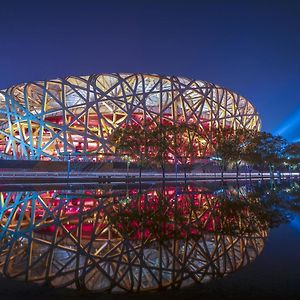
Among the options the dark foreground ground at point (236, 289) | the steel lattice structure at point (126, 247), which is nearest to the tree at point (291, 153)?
the steel lattice structure at point (126, 247)

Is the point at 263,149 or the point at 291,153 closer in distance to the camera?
the point at 263,149

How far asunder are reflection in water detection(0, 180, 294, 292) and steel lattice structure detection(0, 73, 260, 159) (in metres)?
43.4

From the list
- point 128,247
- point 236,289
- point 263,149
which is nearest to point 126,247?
point 128,247

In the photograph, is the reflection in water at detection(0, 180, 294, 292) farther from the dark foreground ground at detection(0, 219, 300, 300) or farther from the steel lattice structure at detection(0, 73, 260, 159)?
the steel lattice structure at detection(0, 73, 260, 159)

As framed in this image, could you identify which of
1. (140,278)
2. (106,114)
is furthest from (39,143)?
(140,278)

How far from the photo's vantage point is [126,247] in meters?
6.01

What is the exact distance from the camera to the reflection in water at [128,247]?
14.3 ft

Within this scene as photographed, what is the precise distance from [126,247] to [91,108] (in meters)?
52.4

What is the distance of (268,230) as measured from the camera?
7672mm

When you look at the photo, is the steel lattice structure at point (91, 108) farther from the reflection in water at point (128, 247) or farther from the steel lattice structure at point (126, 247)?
the steel lattice structure at point (126, 247)

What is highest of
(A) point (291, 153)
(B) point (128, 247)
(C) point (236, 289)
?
(A) point (291, 153)

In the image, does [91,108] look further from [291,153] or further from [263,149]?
[291,153]

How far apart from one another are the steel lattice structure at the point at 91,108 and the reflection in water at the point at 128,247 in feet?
143

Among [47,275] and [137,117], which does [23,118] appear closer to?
[137,117]
